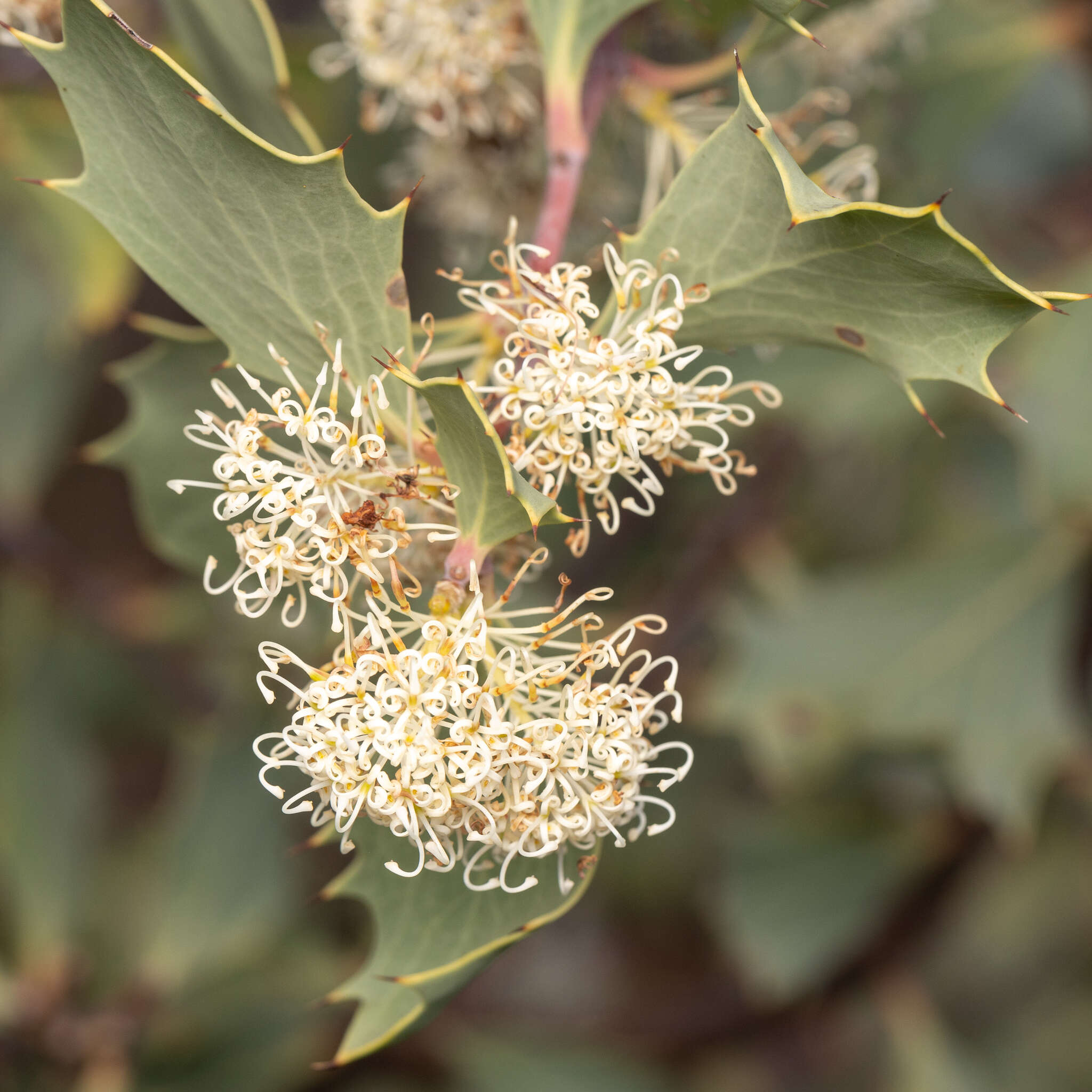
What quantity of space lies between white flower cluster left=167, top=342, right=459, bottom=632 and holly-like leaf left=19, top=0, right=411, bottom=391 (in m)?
0.03

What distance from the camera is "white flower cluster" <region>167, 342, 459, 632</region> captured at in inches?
16.5

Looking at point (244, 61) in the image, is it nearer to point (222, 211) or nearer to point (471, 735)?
point (222, 211)

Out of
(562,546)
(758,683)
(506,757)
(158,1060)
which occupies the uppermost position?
(506,757)

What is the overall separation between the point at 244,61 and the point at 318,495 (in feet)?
0.94

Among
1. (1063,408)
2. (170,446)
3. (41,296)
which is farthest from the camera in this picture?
(41,296)

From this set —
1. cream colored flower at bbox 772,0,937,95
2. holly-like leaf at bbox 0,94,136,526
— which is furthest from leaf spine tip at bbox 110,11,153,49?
holly-like leaf at bbox 0,94,136,526

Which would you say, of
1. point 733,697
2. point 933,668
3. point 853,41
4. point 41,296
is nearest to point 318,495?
point 853,41

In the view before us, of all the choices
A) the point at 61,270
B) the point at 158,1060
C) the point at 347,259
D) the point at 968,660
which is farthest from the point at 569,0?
the point at 158,1060

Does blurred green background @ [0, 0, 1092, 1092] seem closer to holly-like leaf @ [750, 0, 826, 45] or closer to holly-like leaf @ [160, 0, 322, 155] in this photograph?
holly-like leaf @ [160, 0, 322, 155]

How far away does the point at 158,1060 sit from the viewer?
1.18m

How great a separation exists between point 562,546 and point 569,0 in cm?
49

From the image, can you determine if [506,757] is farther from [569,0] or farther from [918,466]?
[918,466]

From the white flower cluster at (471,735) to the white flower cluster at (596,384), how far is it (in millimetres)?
57

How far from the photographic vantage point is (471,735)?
0.40 metres
